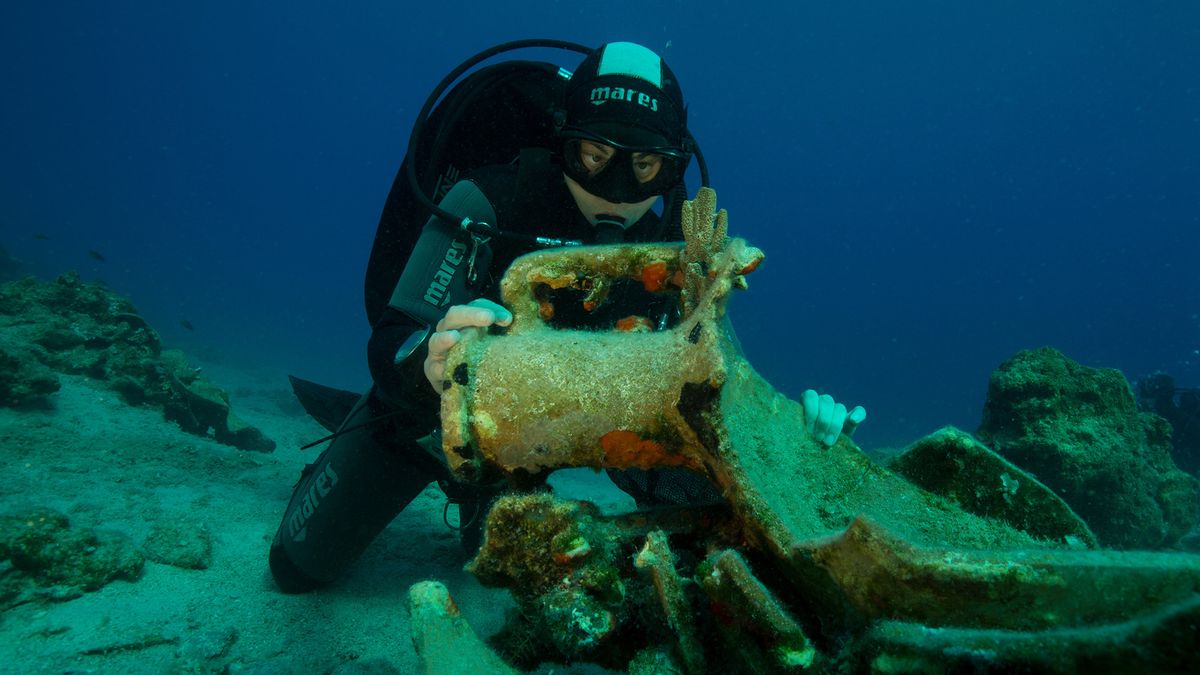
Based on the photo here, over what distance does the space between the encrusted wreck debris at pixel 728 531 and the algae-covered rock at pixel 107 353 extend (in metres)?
8.00

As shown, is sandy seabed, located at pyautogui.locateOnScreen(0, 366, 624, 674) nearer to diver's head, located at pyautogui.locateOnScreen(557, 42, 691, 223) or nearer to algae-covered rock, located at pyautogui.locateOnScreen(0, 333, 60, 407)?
algae-covered rock, located at pyautogui.locateOnScreen(0, 333, 60, 407)

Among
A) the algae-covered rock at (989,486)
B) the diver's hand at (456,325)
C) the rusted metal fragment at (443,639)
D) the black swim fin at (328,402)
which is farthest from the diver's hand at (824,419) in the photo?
the black swim fin at (328,402)

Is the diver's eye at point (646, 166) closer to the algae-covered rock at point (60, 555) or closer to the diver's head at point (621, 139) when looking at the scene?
the diver's head at point (621, 139)

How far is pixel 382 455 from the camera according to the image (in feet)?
13.6

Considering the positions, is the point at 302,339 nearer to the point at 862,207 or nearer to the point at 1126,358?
the point at 1126,358

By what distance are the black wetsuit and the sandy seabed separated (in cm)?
33

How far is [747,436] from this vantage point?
1.66 metres

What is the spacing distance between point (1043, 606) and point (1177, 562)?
21 centimetres

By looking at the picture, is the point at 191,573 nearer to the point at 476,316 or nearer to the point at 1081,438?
the point at 476,316

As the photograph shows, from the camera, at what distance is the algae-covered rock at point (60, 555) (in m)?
3.38

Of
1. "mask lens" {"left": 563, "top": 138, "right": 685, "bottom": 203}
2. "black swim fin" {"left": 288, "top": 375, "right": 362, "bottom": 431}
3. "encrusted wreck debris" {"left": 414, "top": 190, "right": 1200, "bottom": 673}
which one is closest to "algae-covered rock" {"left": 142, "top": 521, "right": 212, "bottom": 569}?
"black swim fin" {"left": 288, "top": 375, "right": 362, "bottom": 431}

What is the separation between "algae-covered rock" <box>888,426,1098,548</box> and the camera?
1769mm

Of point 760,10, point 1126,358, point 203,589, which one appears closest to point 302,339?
point 203,589

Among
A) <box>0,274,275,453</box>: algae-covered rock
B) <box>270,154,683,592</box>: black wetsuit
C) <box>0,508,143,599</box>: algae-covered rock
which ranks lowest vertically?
<box>0,508,143,599</box>: algae-covered rock
